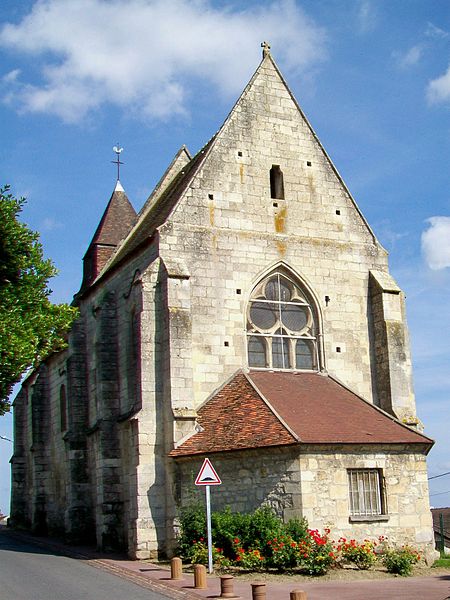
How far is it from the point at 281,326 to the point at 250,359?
4.69 ft

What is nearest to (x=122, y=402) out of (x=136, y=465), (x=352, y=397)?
(x=136, y=465)

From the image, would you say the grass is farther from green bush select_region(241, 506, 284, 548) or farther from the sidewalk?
green bush select_region(241, 506, 284, 548)

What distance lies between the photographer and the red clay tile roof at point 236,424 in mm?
19578

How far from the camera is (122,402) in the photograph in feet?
82.0

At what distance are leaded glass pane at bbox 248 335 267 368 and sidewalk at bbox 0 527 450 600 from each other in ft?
21.7

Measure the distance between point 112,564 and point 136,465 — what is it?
2.59m

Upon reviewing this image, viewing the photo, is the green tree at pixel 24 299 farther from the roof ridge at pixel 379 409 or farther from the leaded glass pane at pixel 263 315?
the roof ridge at pixel 379 409

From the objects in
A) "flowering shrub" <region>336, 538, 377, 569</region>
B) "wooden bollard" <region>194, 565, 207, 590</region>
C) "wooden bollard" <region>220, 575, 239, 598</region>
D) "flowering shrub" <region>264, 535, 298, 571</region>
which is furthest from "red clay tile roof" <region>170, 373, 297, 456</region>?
"wooden bollard" <region>220, 575, 239, 598</region>

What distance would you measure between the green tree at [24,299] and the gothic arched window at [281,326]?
526 cm

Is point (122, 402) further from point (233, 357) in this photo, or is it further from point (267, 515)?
point (267, 515)

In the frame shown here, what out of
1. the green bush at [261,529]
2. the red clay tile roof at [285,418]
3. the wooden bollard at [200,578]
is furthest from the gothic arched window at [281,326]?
the wooden bollard at [200,578]

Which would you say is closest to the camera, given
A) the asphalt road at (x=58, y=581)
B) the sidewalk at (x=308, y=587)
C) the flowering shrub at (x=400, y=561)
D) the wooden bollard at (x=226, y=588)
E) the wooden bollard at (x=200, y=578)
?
the wooden bollard at (x=226, y=588)

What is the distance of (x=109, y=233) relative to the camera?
32.4 m

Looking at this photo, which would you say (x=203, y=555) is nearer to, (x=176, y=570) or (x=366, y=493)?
(x=176, y=570)
